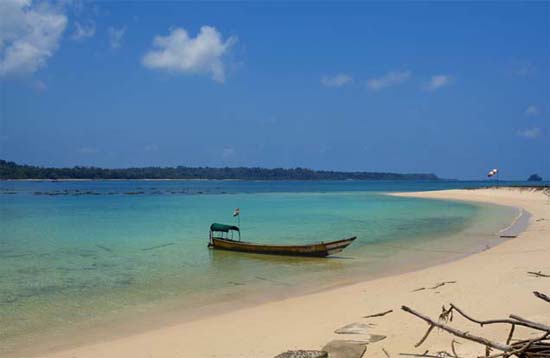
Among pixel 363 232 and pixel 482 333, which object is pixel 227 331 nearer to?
pixel 482 333

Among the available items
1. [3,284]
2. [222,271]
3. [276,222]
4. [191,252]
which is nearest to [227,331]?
[222,271]

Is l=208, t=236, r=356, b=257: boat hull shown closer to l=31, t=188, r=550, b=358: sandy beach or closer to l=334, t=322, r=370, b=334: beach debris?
l=31, t=188, r=550, b=358: sandy beach

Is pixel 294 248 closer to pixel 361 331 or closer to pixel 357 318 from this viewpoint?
pixel 357 318

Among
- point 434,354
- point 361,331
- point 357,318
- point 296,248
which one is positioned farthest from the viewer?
point 296,248

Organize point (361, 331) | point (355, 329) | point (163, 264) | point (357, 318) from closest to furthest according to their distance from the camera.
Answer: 1. point (361, 331)
2. point (355, 329)
3. point (357, 318)
4. point (163, 264)

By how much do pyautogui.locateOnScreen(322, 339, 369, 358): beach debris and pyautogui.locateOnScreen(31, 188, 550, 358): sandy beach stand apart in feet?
0.41

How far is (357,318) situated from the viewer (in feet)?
26.6

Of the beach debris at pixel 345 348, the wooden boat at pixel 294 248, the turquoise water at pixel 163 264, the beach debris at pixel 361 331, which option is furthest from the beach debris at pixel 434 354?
the wooden boat at pixel 294 248

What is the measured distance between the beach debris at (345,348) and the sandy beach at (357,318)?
12 centimetres

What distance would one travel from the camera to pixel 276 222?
2919 centimetres

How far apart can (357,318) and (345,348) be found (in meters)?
1.87

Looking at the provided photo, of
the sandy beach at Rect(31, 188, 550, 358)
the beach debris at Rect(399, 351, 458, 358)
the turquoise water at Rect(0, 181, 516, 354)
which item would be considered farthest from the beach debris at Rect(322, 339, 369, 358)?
the turquoise water at Rect(0, 181, 516, 354)

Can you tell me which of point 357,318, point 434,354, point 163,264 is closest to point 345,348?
point 434,354

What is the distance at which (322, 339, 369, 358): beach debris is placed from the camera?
6.04 m
